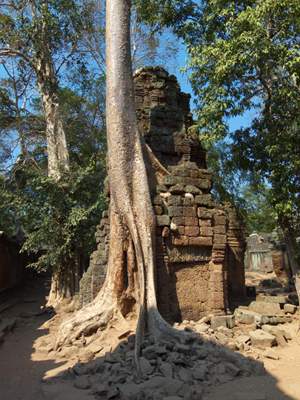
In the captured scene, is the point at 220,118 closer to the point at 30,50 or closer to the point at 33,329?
the point at 33,329

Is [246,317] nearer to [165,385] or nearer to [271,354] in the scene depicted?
[271,354]

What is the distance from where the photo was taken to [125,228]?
22.1 ft

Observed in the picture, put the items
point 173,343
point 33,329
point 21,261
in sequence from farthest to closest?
point 21,261
point 33,329
point 173,343

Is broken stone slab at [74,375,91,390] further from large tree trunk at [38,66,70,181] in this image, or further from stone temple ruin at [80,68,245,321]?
large tree trunk at [38,66,70,181]

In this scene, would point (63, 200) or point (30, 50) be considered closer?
point (63, 200)

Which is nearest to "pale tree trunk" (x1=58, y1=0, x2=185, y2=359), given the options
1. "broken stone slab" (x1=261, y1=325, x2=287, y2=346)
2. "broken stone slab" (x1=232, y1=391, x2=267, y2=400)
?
"broken stone slab" (x1=232, y1=391, x2=267, y2=400)

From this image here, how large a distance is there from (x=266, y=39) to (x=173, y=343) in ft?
17.0

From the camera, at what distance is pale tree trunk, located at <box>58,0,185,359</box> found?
612 centimetres

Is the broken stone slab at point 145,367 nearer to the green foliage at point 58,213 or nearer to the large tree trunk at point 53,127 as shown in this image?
the green foliage at point 58,213

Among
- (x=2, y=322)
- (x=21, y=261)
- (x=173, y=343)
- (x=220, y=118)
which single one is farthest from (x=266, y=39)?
(x=21, y=261)

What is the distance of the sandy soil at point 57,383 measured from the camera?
427cm

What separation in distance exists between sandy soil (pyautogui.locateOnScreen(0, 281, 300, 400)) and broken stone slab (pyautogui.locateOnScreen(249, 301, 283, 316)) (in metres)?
0.46

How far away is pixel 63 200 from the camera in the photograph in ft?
36.9

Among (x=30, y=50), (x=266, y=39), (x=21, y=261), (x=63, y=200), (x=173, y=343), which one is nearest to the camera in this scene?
(x=173, y=343)
